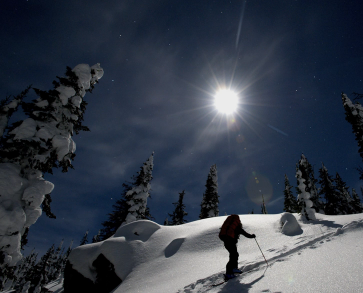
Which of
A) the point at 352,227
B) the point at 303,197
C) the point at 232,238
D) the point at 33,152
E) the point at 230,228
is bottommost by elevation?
the point at 352,227

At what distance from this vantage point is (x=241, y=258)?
7.11 m

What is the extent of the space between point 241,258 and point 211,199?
23.1 metres

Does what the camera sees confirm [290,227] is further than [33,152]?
Yes

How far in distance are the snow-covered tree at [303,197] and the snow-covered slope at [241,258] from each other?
4303 mm

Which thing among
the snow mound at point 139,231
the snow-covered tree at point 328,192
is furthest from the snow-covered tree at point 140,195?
the snow-covered tree at point 328,192

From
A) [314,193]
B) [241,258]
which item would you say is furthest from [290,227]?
[314,193]

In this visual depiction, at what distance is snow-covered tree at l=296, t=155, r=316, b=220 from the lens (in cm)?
1381

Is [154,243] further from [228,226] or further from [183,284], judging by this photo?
[228,226]

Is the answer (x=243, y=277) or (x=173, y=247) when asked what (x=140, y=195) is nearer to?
(x=173, y=247)

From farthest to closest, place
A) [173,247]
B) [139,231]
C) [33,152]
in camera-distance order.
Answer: [139,231]
[173,247]
[33,152]

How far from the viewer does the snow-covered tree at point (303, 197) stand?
13812mm

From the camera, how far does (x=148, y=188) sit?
23.0m

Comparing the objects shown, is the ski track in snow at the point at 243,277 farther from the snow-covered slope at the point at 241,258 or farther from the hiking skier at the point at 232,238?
the hiking skier at the point at 232,238

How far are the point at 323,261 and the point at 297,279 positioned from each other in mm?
1163
